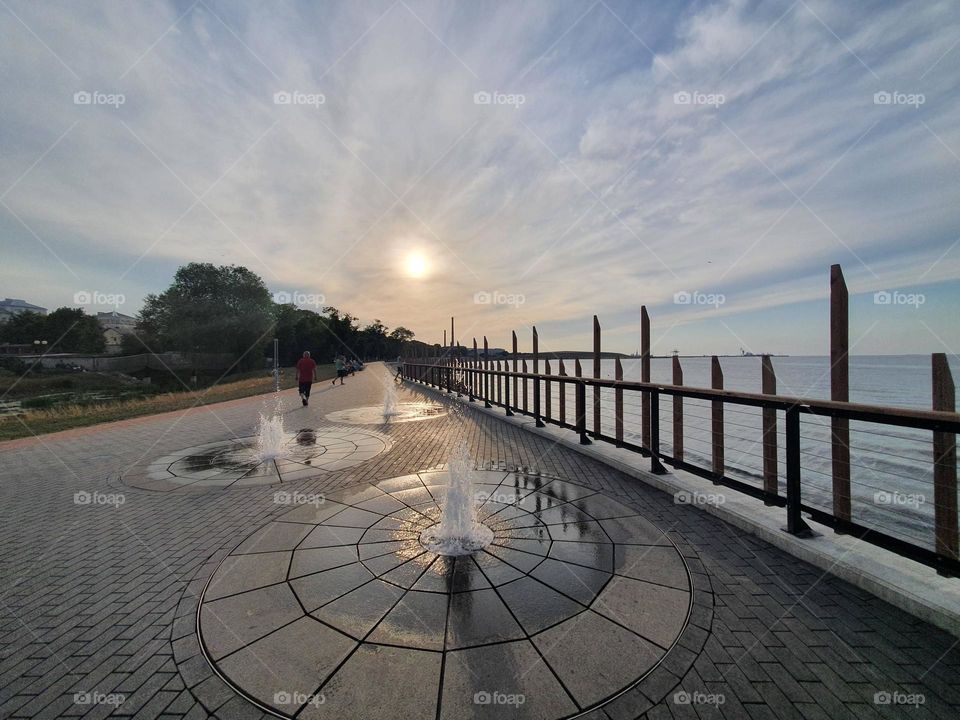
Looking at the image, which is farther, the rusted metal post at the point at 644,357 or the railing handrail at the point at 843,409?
the rusted metal post at the point at 644,357

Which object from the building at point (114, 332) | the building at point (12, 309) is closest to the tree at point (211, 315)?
the building at point (114, 332)

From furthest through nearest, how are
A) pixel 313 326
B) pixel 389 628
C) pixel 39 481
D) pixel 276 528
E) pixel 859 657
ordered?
pixel 313 326 → pixel 39 481 → pixel 276 528 → pixel 389 628 → pixel 859 657

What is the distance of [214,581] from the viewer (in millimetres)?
3049

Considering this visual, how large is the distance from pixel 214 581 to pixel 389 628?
1.55 meters

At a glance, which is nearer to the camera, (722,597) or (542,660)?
(542,660)

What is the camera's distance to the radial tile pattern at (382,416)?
36.5ft

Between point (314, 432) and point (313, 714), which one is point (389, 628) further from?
point (314, 432)

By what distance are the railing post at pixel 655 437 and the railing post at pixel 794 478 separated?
179 centimetres

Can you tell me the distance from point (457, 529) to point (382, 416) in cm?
863

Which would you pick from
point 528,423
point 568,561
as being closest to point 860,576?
point 568,561

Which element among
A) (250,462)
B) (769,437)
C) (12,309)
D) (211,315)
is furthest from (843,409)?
(12,309)

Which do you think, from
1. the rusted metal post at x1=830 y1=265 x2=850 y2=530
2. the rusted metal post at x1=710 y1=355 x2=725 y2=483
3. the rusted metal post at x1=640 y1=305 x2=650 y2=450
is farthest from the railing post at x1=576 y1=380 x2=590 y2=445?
the rusted metal post at x1=830 y1=265 x2=850 y2=530

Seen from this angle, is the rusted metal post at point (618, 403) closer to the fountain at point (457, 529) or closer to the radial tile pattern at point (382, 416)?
the fountain at point (457, 529)

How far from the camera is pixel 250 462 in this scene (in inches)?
264
